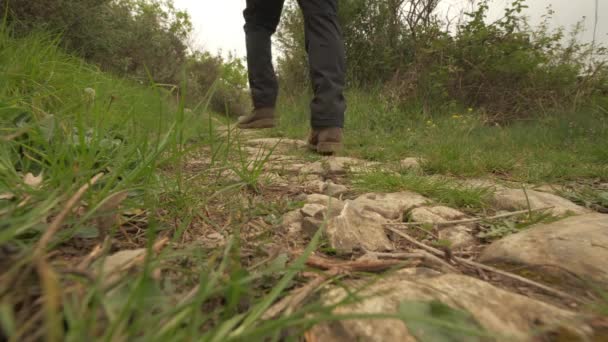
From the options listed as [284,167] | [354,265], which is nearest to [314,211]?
[354,265]

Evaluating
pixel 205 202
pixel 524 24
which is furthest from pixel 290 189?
pixel 524 24

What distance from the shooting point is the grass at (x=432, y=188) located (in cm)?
145

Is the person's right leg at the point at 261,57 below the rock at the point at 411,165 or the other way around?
the other way around

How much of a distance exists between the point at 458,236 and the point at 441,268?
349 millimetres

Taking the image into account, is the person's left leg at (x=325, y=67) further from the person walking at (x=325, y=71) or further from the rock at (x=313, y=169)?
the rock at (x=313, y=169)

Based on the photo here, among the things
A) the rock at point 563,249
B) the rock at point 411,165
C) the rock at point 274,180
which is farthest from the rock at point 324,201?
the rock at point 411,165

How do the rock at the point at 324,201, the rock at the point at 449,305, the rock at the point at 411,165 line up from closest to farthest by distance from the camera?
the rock at the point at 449,305 → the rock at the point at 324,201 → the rock at the point at 411,165

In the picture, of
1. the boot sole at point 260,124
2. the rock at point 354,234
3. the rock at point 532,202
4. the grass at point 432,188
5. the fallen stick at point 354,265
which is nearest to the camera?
the fallen stick at point 354,265

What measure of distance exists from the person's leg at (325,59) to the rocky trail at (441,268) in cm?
122

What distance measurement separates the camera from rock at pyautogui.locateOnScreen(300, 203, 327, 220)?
3.43 ft

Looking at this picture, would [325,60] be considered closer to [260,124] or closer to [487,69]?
[260,124]

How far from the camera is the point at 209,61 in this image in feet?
40.3

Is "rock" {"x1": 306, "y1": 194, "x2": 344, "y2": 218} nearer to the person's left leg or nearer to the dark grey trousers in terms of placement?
the person's left leg

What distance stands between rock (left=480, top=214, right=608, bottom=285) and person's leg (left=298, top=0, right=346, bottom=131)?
1.73m
